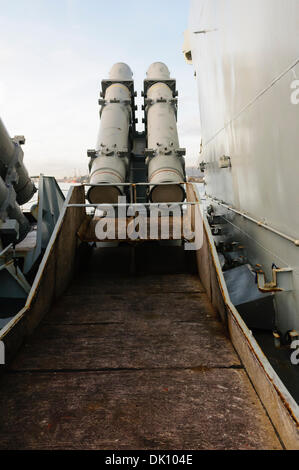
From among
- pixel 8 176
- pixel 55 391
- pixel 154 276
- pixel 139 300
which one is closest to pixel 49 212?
pixel 8 176

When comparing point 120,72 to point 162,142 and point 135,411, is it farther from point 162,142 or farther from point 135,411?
point 135,411

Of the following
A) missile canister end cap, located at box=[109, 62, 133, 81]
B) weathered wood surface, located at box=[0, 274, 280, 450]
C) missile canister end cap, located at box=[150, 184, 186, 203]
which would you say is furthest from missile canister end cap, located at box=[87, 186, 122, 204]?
missile canister end cap, located at box=[109, 62, 133, 81]

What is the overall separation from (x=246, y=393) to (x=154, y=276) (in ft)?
10.1

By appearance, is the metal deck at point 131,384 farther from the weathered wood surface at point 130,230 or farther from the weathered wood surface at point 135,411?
the weathered wood surface at point 130,230

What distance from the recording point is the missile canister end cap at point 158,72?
10.9 metres

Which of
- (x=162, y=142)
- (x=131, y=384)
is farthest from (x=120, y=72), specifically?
(x=131, y=384)

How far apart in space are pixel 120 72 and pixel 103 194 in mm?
6152

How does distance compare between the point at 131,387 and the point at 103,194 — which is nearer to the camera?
the point at 131,387

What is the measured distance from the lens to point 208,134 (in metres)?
9.08

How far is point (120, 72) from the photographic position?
1111 centimetres

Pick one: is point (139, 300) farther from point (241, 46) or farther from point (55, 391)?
point (241, 46)

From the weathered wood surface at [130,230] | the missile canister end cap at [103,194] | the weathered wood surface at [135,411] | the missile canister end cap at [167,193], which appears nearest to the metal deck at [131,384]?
the weathered wood surface at [135,411]
